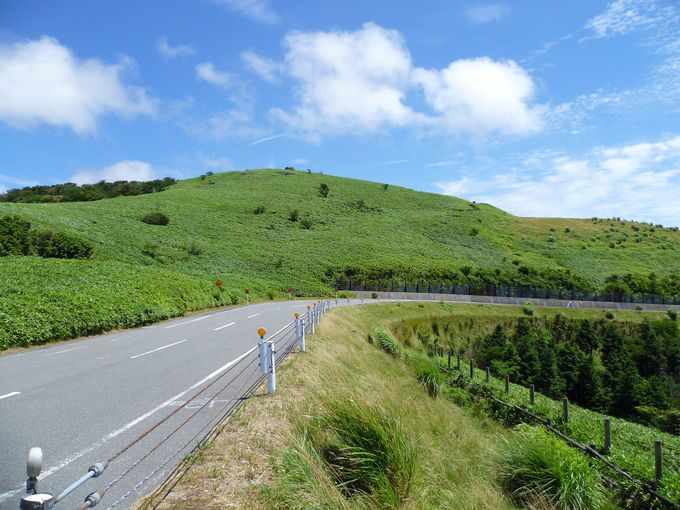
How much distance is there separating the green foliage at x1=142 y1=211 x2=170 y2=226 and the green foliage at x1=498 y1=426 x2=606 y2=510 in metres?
64.8

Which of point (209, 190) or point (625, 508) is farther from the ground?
point (209, 190)

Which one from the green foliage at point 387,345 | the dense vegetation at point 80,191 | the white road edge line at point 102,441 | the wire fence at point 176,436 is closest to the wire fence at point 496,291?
the green foliage at point 387,345

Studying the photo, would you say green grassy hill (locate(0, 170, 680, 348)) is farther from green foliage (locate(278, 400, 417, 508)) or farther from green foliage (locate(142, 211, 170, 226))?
green foliage (locate(278, 400, 417, 508))

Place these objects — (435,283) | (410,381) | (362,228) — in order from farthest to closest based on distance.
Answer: (362,228) → (435,283) → (410,381)

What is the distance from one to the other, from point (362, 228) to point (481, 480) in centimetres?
7270

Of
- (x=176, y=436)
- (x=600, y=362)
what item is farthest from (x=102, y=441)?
(x=600, y=362)

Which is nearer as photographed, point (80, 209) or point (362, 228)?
point (80, 209)

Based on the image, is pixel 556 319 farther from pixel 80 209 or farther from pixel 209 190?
pixel 209 190

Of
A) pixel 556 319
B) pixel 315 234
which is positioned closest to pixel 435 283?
pixel 556 319

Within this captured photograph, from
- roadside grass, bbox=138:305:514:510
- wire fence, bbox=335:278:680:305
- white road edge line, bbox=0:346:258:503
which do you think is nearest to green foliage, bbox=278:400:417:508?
roadside grass, bbox=138:305:514:510

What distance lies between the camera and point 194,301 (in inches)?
1131

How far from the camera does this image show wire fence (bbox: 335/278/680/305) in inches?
1982

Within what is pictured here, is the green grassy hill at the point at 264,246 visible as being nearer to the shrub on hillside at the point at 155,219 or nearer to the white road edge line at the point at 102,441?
the shrub on hillside at the point at 155,219

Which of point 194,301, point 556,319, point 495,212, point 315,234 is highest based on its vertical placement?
point 495,212
